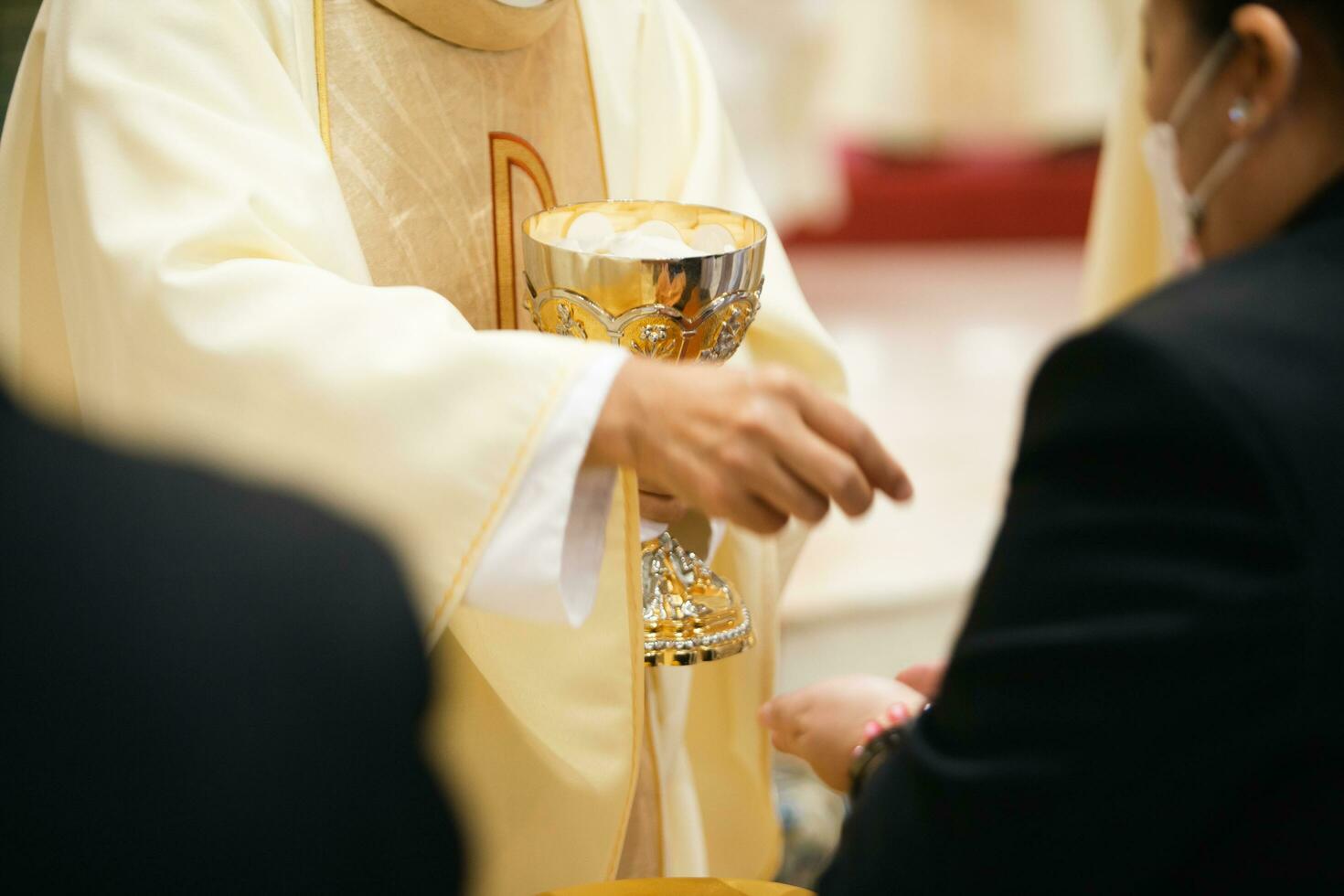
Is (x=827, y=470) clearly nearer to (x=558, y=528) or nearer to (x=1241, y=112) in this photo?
(x=558, y=528)

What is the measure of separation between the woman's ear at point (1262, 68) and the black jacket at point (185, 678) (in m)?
0.69

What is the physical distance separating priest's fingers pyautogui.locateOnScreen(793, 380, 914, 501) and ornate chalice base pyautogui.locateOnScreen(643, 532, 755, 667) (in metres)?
0.35

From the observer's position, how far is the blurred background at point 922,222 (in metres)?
3.77

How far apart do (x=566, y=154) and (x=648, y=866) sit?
851 mm

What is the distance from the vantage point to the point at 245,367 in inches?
53.2

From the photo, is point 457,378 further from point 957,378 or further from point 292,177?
point 957,378

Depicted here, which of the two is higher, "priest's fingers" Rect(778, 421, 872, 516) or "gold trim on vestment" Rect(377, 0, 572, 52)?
"gold trim on vestment" Rect(377, 0, 572, 52)

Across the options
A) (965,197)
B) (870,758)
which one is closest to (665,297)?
(870,758)

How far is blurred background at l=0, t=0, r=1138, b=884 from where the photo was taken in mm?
3770

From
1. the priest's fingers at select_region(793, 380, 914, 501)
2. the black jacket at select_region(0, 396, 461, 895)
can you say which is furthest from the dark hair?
the black jacket at select_region(0, 396, 461, 895)

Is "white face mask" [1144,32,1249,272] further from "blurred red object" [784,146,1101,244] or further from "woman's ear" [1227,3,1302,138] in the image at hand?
"blurred red object" [784,146,1101,244]

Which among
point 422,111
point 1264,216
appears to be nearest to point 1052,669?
point 1264,216

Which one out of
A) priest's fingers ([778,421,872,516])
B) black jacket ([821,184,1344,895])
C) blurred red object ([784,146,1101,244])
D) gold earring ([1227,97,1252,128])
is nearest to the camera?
black jacket ([821,184,1344,895])

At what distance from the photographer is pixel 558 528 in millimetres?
1307
